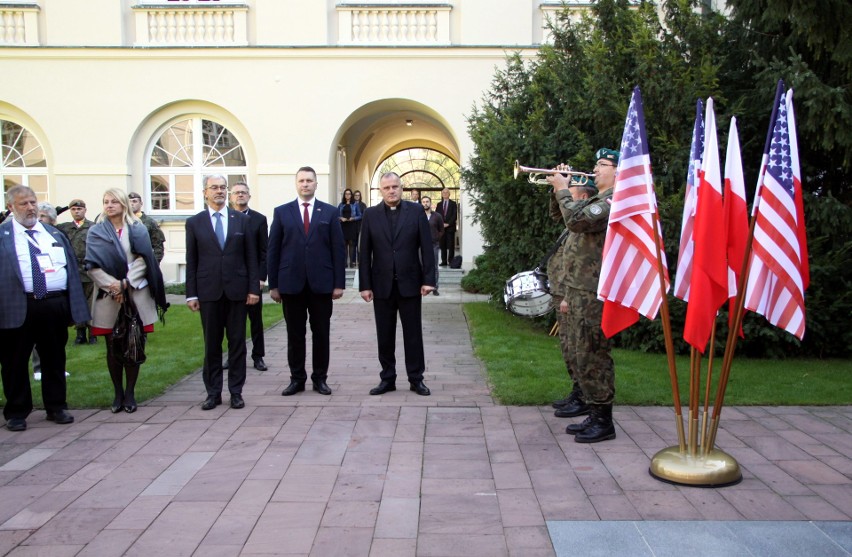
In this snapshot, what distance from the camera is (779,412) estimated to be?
253 inches

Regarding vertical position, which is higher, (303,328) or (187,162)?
(187,162)

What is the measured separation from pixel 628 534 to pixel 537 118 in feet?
22.9

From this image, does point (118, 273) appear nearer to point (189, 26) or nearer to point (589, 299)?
point (589, 299)

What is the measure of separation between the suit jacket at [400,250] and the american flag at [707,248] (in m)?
2.91

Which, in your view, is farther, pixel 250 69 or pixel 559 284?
pixel 250 69

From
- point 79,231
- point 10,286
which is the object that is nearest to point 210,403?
point 10,286

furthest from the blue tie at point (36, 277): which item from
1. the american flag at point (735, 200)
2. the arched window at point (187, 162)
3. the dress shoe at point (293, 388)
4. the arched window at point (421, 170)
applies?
the arched window at point (421, 170)

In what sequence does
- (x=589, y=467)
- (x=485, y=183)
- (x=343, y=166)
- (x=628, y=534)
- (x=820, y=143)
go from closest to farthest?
(x=628, y=534) → (x=589, y=467) → (x=820, y=143) → (x=485, y=183) → (x=343, y=166)

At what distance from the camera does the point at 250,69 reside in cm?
1741

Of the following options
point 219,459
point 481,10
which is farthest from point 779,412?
point 481,10

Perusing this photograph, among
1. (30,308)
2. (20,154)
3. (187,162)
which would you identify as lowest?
(30,308)

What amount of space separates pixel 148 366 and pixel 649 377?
5409 mm

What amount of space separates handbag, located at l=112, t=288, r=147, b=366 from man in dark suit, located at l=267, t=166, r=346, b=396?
1210 millimetres

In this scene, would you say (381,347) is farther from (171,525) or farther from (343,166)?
→ (343,166)
